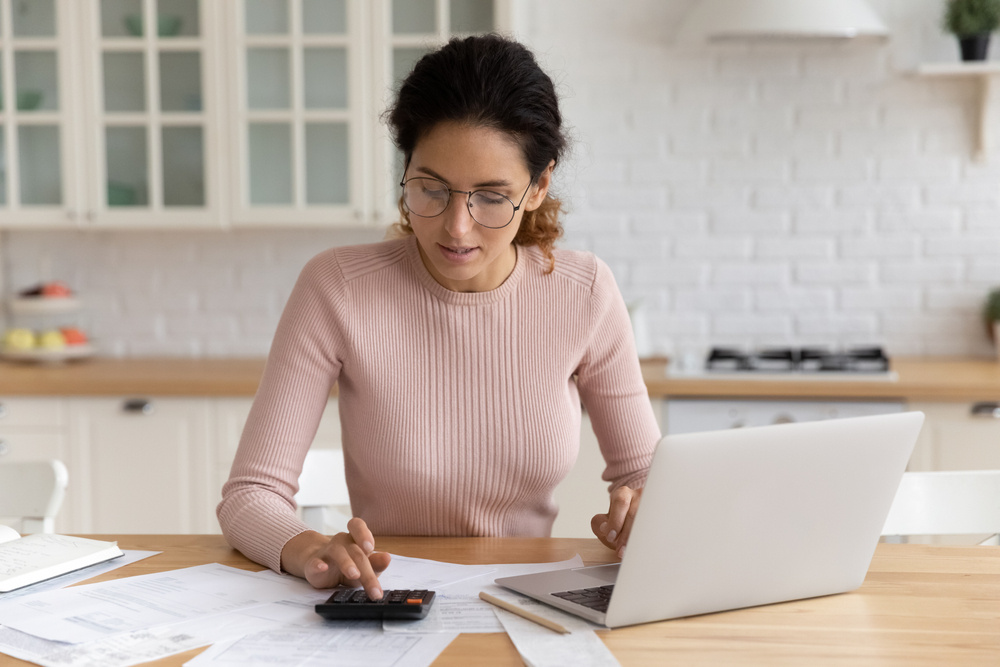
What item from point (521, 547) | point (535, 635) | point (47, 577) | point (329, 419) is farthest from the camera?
point (329, 419)

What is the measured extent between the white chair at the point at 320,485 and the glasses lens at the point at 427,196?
0.55m

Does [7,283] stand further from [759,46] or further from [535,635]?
[535,635]

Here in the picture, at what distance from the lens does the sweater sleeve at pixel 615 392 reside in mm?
1606

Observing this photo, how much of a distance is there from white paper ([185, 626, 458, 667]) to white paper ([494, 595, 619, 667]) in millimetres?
71

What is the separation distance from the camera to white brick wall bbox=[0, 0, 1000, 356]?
318 cm

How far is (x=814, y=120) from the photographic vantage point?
10.5 ft

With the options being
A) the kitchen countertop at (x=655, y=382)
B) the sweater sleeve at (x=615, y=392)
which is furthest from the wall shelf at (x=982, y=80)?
the sweater sleeve at (x=615, y=392)

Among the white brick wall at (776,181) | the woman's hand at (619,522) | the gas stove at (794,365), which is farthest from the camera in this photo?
the white brick wall at (776,181)

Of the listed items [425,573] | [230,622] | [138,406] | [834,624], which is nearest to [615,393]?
[425,573]

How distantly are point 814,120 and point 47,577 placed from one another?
2745 millimetres

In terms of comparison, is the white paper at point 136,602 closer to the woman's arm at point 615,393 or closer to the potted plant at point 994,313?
the woman's arm at point 615,393

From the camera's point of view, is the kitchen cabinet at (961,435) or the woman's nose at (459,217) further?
the kitchen cabinet at (961,435)

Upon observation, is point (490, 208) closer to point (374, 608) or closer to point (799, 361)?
point (374, 608)

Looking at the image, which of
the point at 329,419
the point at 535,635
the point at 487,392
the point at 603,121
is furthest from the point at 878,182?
the point at 535,635
